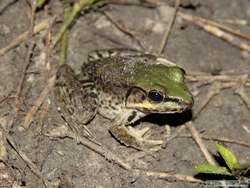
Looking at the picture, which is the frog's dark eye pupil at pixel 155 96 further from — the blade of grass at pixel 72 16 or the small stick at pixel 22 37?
the small stick at pixel 22 37

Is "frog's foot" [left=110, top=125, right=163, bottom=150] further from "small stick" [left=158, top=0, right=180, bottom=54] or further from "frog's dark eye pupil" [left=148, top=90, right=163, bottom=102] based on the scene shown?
"small stick" [left=158, top=0, right=180, bottom=54]

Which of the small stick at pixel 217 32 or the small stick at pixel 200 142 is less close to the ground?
the small stick at pixel 217 32

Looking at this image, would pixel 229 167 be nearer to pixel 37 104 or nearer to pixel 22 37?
pixel 37 104

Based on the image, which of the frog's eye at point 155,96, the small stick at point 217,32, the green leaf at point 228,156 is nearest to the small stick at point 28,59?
the frog's eye at point 155,96

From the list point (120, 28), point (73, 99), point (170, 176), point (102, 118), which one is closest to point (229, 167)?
point (170, 176)

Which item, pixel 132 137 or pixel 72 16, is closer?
pixel 132 137
